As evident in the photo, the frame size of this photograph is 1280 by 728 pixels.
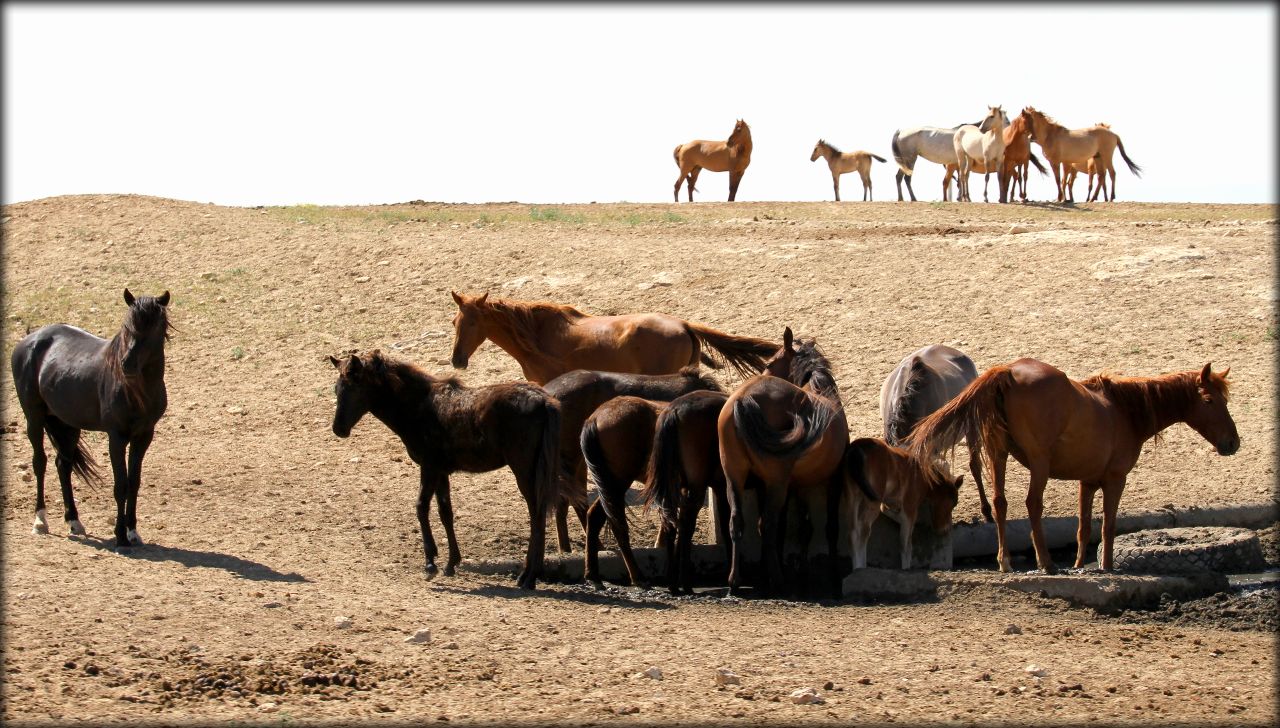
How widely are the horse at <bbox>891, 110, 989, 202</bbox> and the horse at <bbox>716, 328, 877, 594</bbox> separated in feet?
87.4

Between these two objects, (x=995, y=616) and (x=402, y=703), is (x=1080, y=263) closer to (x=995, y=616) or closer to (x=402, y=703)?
(x=995, y=616)

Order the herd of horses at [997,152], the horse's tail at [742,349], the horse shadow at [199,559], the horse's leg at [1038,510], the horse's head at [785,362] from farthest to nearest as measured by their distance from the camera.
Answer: the herd of horses at [997,152] < the horse's tail at [742,349] < the horse's head at [785,362] < the horse's leg at [1038,510] < the horse shadow at [199,559]

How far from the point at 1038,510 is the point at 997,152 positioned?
2213 cm

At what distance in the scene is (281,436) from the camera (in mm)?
14172

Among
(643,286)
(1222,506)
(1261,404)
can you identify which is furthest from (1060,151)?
(1222,506)

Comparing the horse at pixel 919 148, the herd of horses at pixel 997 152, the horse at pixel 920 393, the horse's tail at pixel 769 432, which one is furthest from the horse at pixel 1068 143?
the horse's tail at pixel 769 432

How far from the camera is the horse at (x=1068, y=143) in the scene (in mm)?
30734

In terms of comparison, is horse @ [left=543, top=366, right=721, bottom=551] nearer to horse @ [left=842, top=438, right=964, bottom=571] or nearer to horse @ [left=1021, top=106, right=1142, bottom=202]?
horse @ [left=842, top=438, right=964, bottom=571]

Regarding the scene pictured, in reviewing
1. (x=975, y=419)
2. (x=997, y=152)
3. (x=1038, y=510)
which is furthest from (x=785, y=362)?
(x=997, y=152)

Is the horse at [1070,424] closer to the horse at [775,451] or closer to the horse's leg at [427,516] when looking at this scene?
the horse at [775,451]

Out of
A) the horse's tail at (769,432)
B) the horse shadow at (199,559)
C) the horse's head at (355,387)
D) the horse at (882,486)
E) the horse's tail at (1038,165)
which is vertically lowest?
the horse shadow at (199,559)

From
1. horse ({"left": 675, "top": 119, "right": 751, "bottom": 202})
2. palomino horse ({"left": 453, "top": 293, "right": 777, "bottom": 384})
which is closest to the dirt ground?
palomino horse ({"left": 453, "top": 293, "right": 777, "bottom": 384})

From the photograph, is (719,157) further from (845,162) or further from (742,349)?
Answer: (742,349)

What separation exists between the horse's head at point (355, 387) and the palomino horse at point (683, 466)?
6.76ft
